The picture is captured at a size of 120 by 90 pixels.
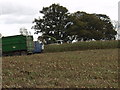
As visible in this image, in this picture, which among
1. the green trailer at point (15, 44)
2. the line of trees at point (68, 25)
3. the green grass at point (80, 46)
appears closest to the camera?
the green trailer at point (15, 44)

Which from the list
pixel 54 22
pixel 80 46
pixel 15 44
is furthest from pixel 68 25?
pixel 15 44

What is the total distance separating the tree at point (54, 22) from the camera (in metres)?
69.6

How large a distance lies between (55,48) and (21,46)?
14.8ft

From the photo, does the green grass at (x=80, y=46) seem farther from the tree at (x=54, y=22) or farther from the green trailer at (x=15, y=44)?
the tree at (x=54, y=22)

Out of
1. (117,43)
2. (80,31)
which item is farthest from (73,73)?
(80,31)

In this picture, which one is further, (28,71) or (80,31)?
(80,31)

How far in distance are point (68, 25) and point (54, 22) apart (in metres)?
3.41

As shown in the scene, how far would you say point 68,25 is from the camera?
233ft

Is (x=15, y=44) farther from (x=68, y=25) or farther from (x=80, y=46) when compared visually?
(x=68, y=25)

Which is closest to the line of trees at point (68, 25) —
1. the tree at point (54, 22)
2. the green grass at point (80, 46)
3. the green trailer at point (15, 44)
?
the tree at point (54, 22)

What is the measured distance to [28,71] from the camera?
13742 mm

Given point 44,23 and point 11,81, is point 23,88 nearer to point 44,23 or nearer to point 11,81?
point 11,81

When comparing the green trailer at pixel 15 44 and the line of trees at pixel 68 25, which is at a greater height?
the line of trees at pixel 68 25

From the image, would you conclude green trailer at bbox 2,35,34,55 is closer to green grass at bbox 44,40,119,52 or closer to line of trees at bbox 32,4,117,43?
green grass at bbox 44,40,119,52
